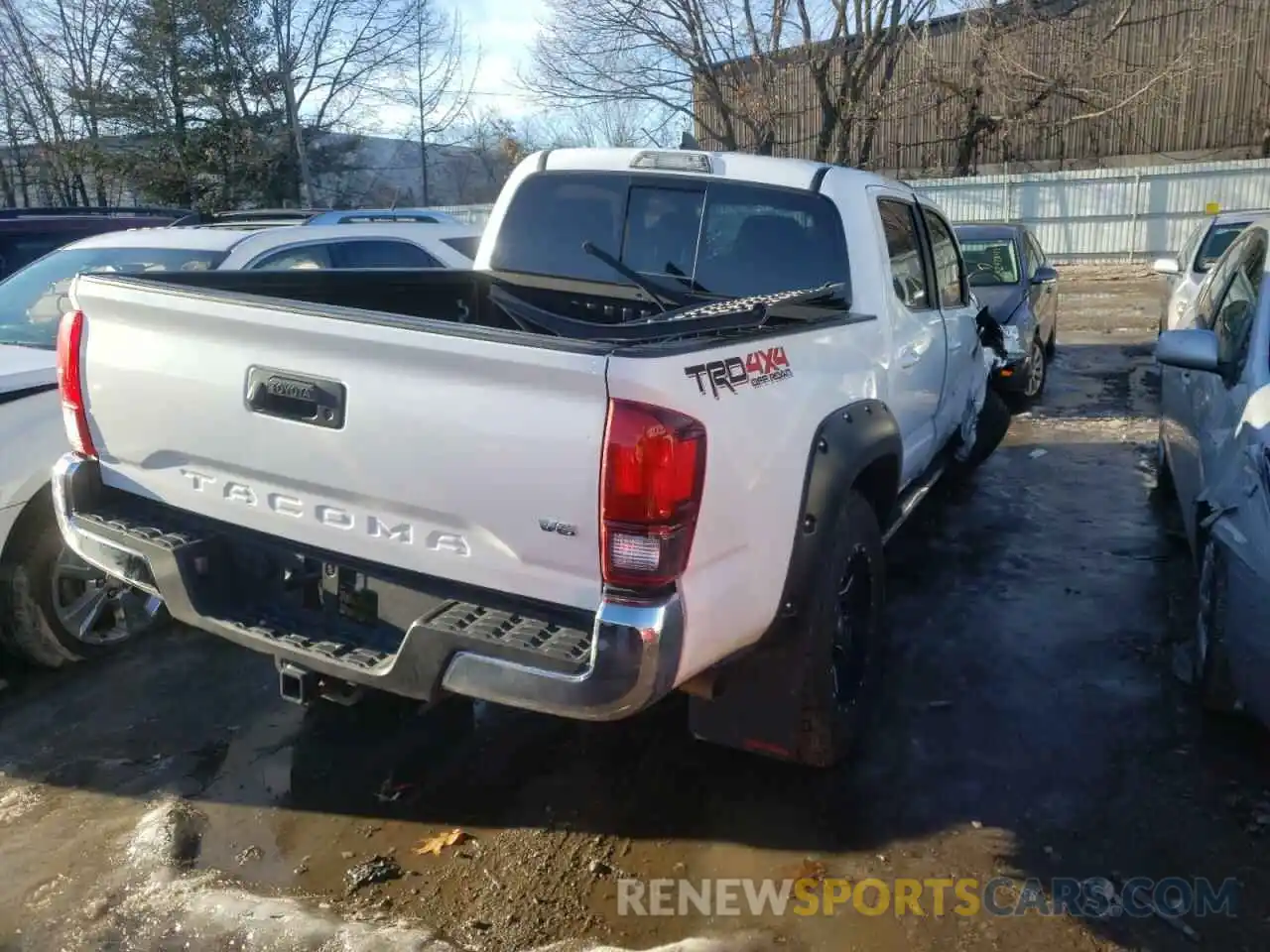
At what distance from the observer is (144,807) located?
11.8ft

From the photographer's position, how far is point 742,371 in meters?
2.84

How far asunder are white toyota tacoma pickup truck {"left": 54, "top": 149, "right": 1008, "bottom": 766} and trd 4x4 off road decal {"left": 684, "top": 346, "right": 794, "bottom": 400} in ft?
0.04

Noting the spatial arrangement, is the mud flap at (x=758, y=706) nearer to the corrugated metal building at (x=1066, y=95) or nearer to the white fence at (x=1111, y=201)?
the white fence at (x=1111, y=201)

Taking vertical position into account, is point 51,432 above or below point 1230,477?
above

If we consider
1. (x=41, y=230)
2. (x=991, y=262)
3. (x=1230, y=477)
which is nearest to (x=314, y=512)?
(x=1230, y=477)

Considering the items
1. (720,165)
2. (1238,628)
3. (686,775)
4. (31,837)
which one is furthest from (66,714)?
(1238,628)

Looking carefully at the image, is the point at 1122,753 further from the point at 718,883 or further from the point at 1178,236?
the point at 1178,236

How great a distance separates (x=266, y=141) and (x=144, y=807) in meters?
30.0

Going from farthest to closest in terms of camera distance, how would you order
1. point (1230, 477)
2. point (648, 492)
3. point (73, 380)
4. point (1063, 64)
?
point (1063, 64), point (1230, 477), point (73, 380), point (648, 492)

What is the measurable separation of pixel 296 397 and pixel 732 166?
226cm

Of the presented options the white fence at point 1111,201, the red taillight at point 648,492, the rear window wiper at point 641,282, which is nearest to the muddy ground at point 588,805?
the red taillight at point 648,492

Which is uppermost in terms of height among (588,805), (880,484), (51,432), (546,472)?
(546,472)

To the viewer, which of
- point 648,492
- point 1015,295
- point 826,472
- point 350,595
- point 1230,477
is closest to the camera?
point 648,492

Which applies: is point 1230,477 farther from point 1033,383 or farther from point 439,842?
point 1033,383
